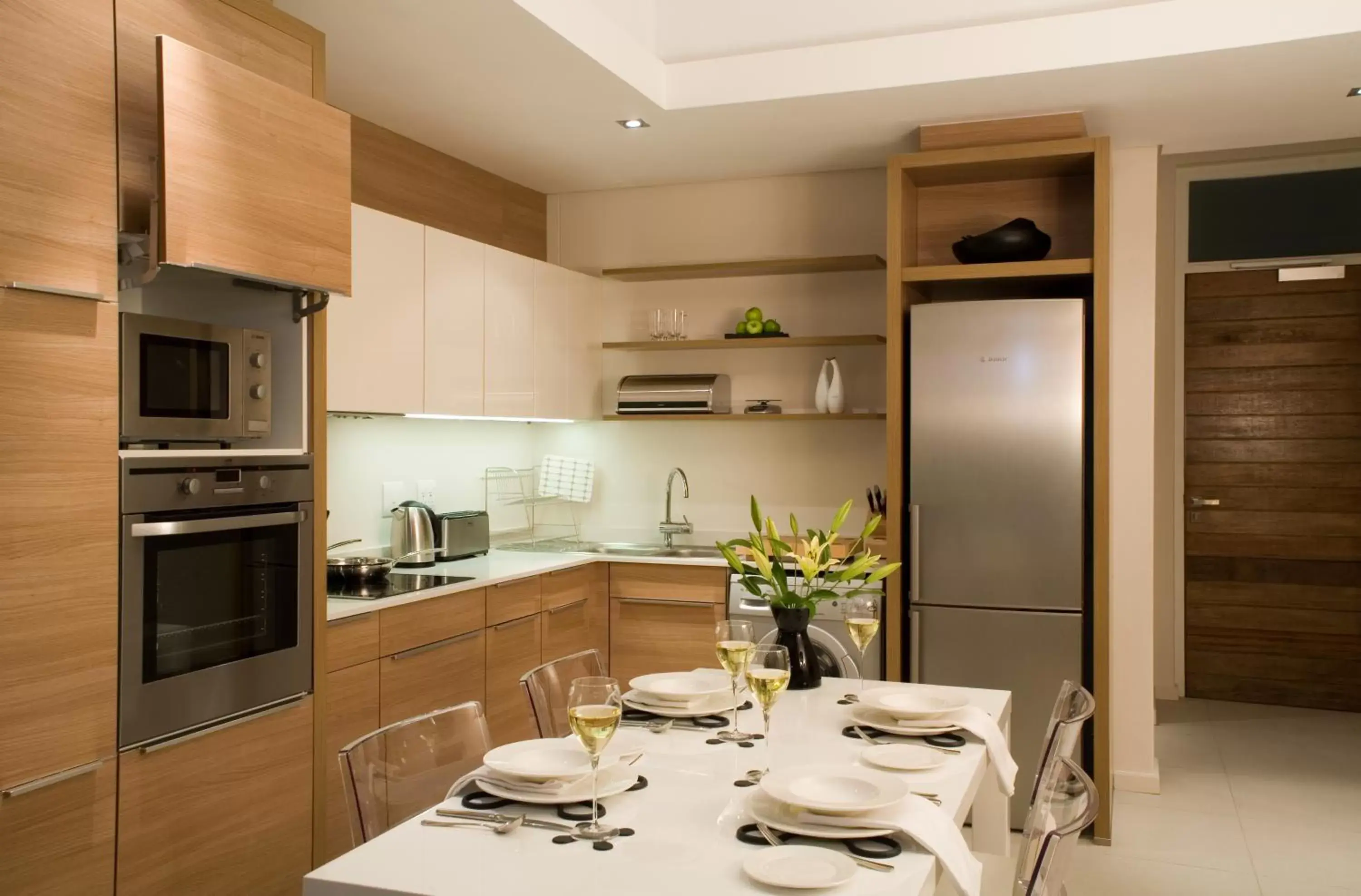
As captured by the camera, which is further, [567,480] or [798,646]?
[567,480]

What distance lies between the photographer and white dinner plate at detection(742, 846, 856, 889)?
4.66 feet

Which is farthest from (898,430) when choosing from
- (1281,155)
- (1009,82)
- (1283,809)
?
(1281,155)

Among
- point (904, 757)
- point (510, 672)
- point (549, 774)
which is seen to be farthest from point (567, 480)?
point (549, 774)

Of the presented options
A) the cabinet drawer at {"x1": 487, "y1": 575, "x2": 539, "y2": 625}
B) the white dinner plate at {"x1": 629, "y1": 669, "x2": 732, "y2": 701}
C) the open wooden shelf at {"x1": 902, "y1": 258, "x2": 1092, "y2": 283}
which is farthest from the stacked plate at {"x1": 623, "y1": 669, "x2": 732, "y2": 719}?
the open wooden shelf at {"x1": 902, "y1": 258, "x2": 1092, "y2": 283}

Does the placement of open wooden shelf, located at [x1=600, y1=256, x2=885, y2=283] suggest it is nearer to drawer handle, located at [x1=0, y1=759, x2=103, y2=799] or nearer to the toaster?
the toaster

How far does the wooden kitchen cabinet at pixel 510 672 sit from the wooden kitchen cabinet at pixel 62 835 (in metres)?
1.66

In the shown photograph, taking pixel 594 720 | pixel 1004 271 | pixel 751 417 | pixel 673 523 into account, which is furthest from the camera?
pixel 673 523

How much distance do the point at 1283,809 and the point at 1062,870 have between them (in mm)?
3342

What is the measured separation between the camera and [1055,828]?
1.62m

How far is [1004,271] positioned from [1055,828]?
2.80m

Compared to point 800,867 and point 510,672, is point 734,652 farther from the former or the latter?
point 510,672

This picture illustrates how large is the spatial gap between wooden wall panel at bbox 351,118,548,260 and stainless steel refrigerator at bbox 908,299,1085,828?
202 centimetres

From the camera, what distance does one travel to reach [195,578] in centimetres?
253

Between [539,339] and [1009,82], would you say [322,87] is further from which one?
[1009,82]
